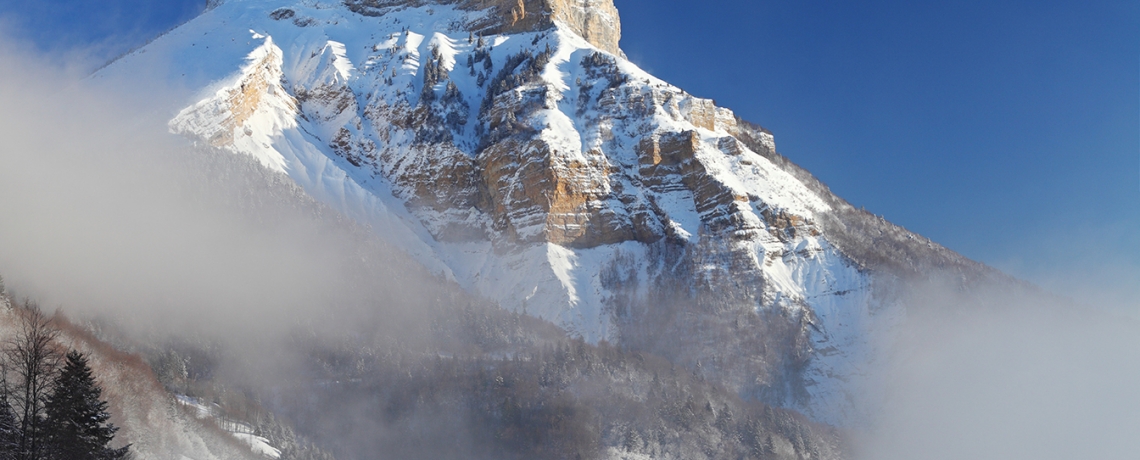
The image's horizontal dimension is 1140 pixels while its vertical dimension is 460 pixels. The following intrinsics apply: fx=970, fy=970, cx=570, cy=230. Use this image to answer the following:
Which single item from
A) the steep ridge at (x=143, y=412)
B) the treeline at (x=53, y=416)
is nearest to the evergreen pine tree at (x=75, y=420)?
the treeline at (x=53, y=416)

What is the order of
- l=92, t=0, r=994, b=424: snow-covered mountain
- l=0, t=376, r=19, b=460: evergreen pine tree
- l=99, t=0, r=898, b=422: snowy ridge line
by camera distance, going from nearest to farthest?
l=0, t=376, r=19, b=460: evergreen pine tree
l=92, t=0, r=994, b=424: snow-covered mountain
l=99, t=0, r=898, b=422: snowy ridge line

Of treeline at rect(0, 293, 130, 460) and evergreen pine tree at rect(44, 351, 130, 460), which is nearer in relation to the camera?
treeline at rect(0, 293, 130, 460)

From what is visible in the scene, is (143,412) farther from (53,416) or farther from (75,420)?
(53,416)

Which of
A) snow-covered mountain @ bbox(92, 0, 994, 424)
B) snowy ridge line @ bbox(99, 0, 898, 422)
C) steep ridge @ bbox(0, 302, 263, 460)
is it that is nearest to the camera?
steep ridge @ bbox(0, 302, 263, 460)

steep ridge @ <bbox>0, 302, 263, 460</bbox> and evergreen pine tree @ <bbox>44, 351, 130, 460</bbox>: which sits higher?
evergreen pine tree @ <bbox>44, 351, 130, 460</bbox>

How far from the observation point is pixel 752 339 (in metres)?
159

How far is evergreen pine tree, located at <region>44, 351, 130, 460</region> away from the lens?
147ft

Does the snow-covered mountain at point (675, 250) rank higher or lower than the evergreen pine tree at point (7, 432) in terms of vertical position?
higher

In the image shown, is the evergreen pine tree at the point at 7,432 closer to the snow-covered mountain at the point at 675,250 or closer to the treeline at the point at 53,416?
the treeline at the point at 53,416

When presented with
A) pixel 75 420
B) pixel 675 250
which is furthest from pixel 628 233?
pixel 75 420

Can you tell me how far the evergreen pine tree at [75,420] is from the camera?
44.7 m

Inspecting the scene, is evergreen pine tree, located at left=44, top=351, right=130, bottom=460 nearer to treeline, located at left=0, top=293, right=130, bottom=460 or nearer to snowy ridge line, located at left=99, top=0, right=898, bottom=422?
treeline, located at left=0, top=293, right=130, bottom=460

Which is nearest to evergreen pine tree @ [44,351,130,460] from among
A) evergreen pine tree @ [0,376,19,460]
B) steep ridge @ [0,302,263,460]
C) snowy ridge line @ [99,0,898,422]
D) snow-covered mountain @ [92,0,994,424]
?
evergreen pine tree @ [0,376,19,460]

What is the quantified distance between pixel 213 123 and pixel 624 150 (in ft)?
269
